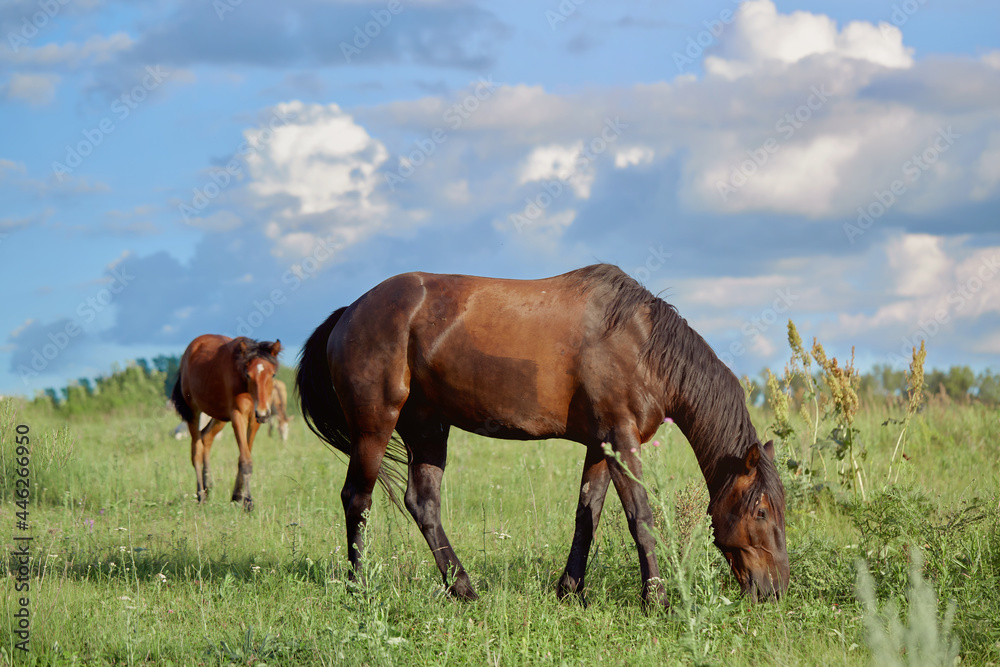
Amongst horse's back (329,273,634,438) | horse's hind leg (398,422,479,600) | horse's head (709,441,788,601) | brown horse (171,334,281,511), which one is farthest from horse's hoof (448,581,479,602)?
brown horse (171,334,281,511)

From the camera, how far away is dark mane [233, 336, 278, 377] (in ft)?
33.3

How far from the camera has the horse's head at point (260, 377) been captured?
9.93 meters

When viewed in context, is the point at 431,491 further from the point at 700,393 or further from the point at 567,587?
the point at 700,393

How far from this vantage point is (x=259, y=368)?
9992 millimetres

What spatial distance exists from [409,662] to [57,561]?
4.14 metres

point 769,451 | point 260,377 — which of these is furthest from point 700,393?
point 260,377

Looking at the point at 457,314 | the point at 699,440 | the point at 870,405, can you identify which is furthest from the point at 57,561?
the point at 870,405

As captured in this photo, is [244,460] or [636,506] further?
[244,460]

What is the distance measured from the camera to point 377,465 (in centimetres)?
546

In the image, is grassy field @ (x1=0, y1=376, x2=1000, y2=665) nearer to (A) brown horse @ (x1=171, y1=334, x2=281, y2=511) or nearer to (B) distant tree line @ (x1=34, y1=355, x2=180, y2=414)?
(A) brown horse @ (x1=171, y1=334, x2=281, y2=511)

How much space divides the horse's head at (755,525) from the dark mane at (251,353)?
7064 millimetres

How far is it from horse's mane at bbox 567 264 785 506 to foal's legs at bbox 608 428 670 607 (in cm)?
46

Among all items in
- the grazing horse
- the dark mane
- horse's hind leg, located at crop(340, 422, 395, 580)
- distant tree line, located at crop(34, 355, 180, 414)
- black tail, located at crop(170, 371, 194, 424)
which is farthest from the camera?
distant tree line, located at crop(34, 355, 180, 414)

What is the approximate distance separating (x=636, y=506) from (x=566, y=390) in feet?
2.83
